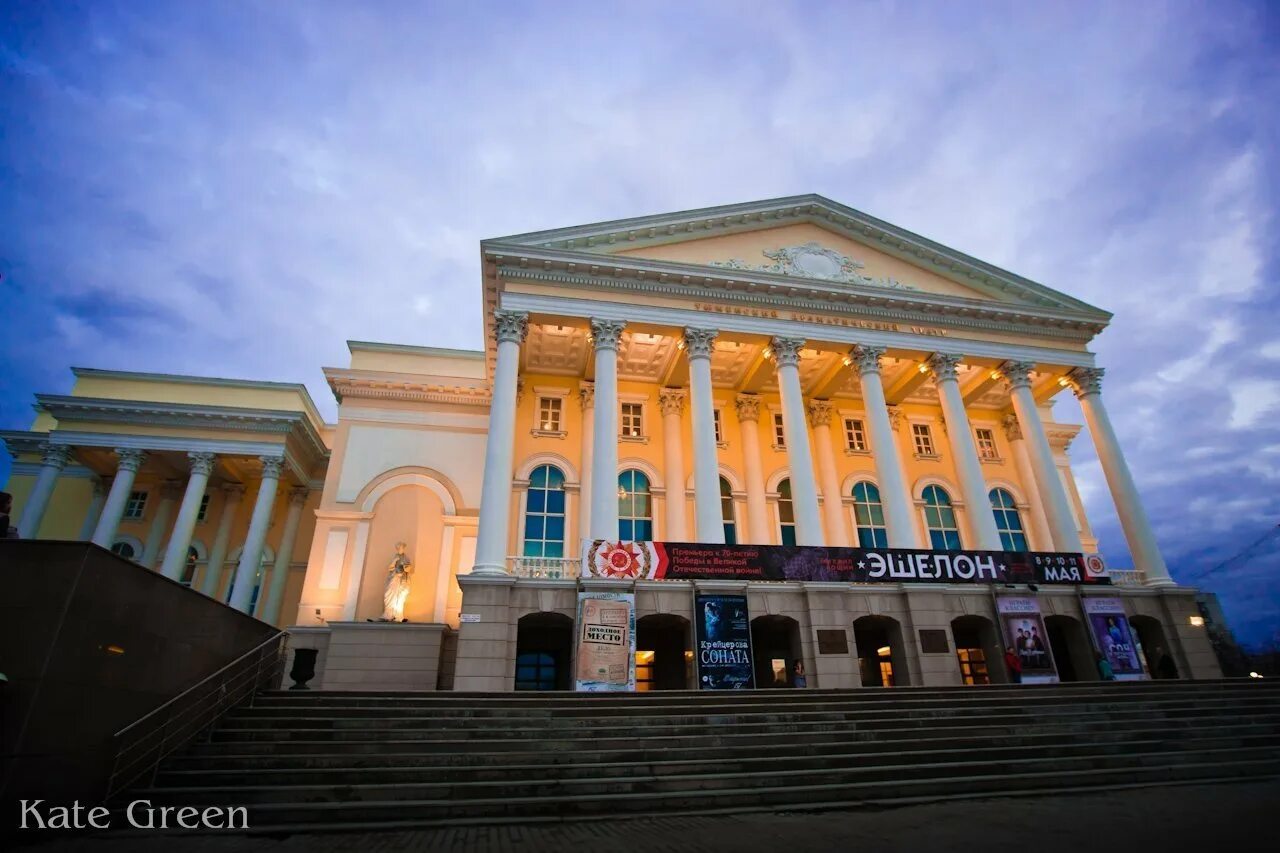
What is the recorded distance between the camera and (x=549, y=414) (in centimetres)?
2275

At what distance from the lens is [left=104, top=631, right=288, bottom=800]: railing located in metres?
6.97

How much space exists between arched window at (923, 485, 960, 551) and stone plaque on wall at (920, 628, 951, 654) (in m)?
7.32

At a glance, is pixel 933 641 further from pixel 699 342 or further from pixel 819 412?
pixel 699 342

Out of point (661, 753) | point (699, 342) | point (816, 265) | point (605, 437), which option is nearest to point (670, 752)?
point (661, 753)

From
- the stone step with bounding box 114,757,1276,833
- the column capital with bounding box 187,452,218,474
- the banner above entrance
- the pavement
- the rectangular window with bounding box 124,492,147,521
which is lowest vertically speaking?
the pavement

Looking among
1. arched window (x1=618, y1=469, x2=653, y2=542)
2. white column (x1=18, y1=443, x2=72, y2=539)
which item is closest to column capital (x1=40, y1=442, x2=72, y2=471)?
white column (x1=18, y1=443, x2=72, y2=539)

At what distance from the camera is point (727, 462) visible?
22.7 meters

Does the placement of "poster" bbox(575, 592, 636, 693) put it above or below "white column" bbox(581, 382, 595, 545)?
below

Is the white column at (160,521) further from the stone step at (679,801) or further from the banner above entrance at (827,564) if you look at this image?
the stone step at (679,801)

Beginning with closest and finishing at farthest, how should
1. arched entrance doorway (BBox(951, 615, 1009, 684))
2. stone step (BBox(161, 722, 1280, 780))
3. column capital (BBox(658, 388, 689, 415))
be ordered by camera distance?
stone step (BBox(161, 722, 1280, 780)) < arched entrance doorway (BBox(951, 615, 1009, 684)) < column capital (BBox(658, 388, 689, 415))

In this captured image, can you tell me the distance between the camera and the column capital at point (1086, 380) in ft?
72.6

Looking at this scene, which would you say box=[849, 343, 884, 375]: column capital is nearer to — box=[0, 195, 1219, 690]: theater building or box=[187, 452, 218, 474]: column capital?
box=[0, 195, 1219, 690]: theater building

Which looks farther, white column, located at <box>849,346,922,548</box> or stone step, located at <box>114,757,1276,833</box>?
white column, located at <box>849,346,922,548</box>

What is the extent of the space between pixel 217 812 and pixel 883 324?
2055cm
